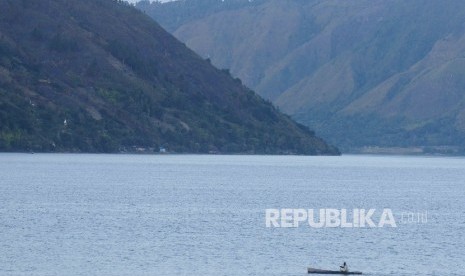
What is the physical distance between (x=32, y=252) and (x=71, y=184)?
86464 mm

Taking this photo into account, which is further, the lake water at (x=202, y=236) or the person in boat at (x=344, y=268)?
the lake water at (x=202, y=236)

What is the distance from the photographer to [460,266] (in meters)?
94.4

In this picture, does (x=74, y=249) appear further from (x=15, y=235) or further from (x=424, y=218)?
(x=424, y=218)

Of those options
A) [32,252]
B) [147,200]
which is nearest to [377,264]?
[32,252]

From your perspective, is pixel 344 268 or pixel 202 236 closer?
pixel 344 268

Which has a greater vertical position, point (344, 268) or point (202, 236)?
point (202, 236)

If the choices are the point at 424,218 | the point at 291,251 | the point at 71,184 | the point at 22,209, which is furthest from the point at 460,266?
the point at 71,184

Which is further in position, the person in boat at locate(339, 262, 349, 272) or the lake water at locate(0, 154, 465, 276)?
the lake water at locate(0, 154, 465, 276)

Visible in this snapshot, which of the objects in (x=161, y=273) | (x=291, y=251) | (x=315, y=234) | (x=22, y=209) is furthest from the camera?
(x=22, y=209)

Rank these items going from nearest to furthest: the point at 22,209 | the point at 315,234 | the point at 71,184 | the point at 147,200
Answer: the point at 315,234 → the point at 22,209 → the point at 147,200 → the point at 71,184

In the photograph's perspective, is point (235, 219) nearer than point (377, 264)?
No

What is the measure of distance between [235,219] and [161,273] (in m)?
38.9

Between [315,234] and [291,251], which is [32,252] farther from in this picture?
[315,234]

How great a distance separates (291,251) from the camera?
100 meters
